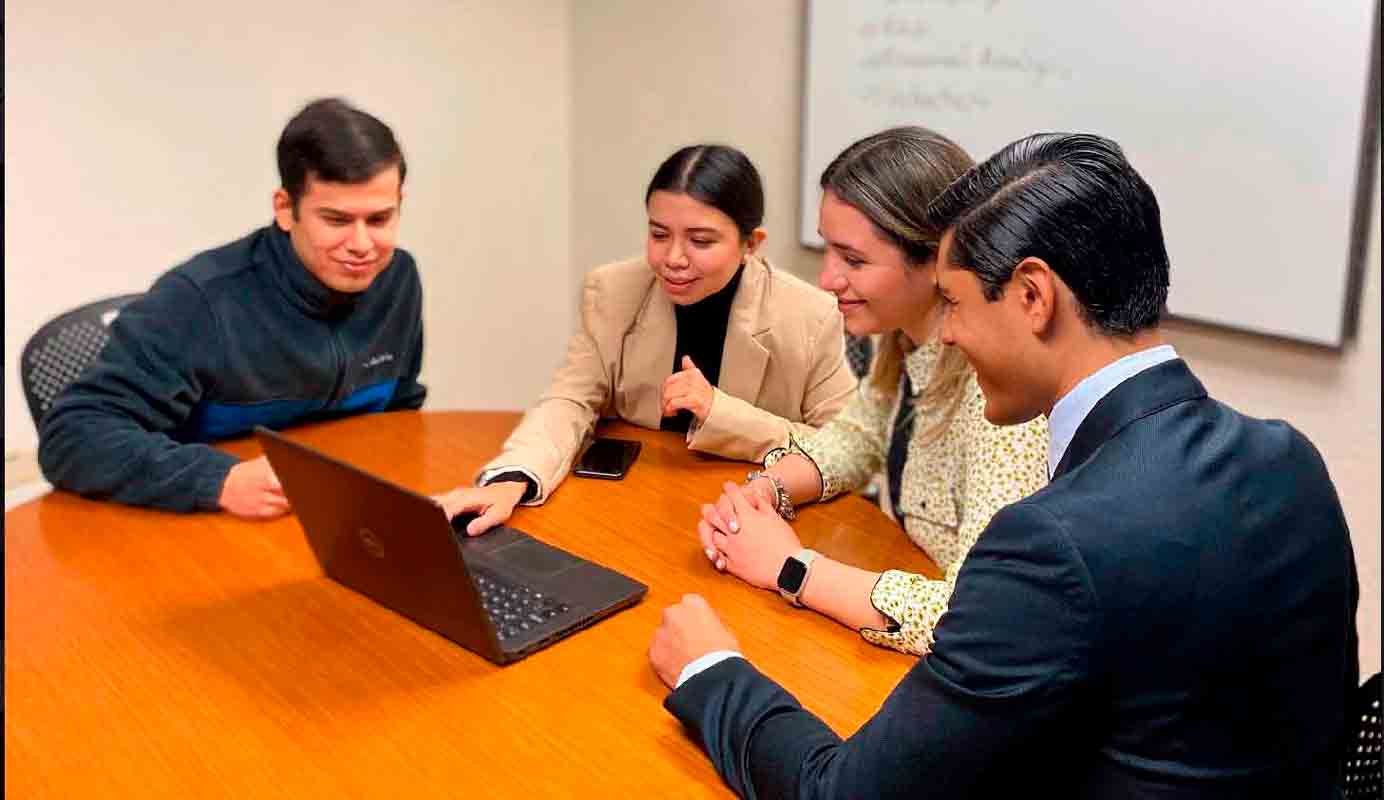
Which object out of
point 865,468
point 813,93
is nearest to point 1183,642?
point 865,468

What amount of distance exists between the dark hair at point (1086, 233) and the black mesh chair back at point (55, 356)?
5.13ft

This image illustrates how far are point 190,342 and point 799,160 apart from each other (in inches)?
69.0

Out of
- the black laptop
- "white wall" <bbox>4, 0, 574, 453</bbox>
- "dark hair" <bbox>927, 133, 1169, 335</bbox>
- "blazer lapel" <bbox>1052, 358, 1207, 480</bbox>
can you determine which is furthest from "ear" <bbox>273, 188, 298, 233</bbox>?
"blazer lapel" <bbox>1052, 358, 1207, 480</bbox>

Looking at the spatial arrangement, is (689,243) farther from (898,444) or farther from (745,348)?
(898,444)

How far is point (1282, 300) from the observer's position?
222 centimetres

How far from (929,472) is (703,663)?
55cm

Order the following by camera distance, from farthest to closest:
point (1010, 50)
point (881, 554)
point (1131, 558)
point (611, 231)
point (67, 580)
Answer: point (611, 231) < point (1010, 50) < point (881, 554) < point (67, 580) < point (1131, 558)

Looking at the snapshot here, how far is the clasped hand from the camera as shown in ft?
4.65

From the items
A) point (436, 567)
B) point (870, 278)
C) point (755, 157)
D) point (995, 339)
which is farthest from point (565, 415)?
point (755, 157)

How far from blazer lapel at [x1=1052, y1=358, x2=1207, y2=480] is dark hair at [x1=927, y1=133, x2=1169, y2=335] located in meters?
0.04

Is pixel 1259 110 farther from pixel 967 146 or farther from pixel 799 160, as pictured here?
pixel 799 160

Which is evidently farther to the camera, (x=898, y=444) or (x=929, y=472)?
(x=898, y=444)

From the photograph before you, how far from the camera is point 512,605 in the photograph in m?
1.33

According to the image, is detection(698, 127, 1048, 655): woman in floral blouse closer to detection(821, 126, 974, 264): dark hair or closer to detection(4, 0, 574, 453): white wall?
detection(821, 126, 974, 264): dark hair
